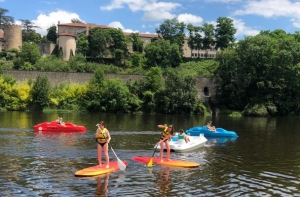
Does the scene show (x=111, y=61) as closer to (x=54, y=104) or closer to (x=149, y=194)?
(x=54, y=104)

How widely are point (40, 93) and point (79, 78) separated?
27.7ft

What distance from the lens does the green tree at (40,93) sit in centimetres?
5944

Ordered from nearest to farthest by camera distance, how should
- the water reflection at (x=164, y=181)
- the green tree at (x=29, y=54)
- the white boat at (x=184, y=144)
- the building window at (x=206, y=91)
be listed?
the water reflection at (x=164, y=181) → the white boat at (x=184, y=144) → the building window at (x=206, y=91) → the green tree at (x=29, y=54)

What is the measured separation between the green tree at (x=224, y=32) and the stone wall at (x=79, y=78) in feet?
90.3

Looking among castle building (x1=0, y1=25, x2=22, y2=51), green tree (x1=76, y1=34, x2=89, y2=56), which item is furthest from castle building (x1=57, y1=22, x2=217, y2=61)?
castle building (x1=0, y1=25, x2=22, y2=51)

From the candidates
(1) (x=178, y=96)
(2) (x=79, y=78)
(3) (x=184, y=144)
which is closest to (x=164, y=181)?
(3) (x=184, y=144)

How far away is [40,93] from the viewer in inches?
2338

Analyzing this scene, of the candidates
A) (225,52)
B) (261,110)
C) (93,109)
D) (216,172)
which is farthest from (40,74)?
(216,172)

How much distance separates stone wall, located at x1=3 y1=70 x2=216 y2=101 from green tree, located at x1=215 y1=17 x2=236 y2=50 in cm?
2752

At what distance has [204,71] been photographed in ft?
266

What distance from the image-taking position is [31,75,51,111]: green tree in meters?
59.4

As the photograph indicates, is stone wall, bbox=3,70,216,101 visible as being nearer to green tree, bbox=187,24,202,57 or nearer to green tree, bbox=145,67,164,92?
Answer: green tree, bbox=145,67,164,92

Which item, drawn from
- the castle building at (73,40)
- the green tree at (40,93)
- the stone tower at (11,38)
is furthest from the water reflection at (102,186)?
the stone tower at (11,38)

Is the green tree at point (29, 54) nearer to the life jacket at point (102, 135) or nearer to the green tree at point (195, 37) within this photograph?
the green tree at point (195, 37)
